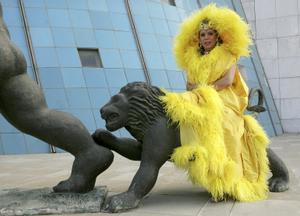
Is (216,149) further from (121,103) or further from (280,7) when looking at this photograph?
(280,7)

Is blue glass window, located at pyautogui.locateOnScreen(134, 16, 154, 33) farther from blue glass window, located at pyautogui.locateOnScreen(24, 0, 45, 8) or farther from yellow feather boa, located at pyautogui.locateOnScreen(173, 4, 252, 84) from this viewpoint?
yellow feather boa, located at pyautogui.locateOnScreen(173, 4, 252, 84)

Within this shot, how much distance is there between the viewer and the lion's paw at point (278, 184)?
Result: 12.5ft

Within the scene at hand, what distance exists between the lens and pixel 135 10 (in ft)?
45.1

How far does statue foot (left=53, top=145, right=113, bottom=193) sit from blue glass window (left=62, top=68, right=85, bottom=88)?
8.43 m

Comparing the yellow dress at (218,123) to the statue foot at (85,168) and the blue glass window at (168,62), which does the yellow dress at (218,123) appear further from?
the blue glass window at (168,62)

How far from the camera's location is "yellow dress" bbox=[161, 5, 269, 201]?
10.7ft

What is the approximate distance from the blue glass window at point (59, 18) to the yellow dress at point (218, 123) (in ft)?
29.6

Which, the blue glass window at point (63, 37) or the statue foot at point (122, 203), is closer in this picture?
the statue foot at point (122, 203)

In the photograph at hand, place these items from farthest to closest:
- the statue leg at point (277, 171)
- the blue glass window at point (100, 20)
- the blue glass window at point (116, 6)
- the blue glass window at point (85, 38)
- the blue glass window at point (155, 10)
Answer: the blue glass window at point (155, 10), the blue glass window at point (116, 6), the blue glass window at point (100, 20), the blue glass window at point (85, 38), the statue leg at point (277, 171)

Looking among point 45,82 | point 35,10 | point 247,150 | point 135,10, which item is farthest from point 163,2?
point 247,150

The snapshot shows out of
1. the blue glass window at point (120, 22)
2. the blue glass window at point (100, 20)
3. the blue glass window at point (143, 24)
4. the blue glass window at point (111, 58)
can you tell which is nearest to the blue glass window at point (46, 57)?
the blue glass window at point (111, 58)

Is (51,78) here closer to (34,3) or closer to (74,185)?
(34,3)

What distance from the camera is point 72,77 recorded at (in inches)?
460

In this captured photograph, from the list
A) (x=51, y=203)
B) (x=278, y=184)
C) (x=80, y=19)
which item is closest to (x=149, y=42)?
(x=80, y=19)
